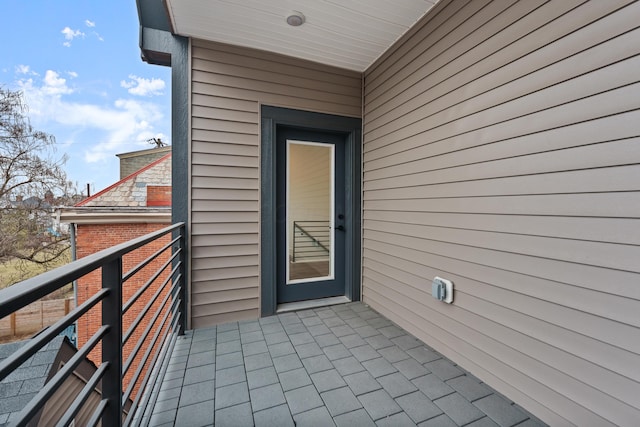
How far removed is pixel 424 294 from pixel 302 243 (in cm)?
144

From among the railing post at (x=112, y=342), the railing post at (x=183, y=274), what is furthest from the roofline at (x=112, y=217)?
the railing post at (x=112, y=342)

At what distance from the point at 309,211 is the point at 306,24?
182cm

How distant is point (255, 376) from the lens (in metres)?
1.84

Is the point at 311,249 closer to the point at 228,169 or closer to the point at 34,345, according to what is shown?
the point at 228,169

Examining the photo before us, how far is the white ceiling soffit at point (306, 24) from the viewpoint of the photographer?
2139 millimetres

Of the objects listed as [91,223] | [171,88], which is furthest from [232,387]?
[91,223]

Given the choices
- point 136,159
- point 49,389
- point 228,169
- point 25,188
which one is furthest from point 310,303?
point 136,159

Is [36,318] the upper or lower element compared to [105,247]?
lower

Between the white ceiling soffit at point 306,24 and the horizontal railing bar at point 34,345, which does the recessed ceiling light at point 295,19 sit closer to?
the white ceiling soffit at point 306,24

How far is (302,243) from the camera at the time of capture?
3.19 metres

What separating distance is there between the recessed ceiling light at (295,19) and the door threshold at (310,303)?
8.78 feet

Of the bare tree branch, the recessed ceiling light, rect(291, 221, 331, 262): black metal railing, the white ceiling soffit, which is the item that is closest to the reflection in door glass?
rect(291, 221, 331, 262): black metal railing

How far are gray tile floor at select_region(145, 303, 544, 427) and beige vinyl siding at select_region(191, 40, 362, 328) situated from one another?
0.37m

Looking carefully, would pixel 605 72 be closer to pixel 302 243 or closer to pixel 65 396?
pixel 302 243
